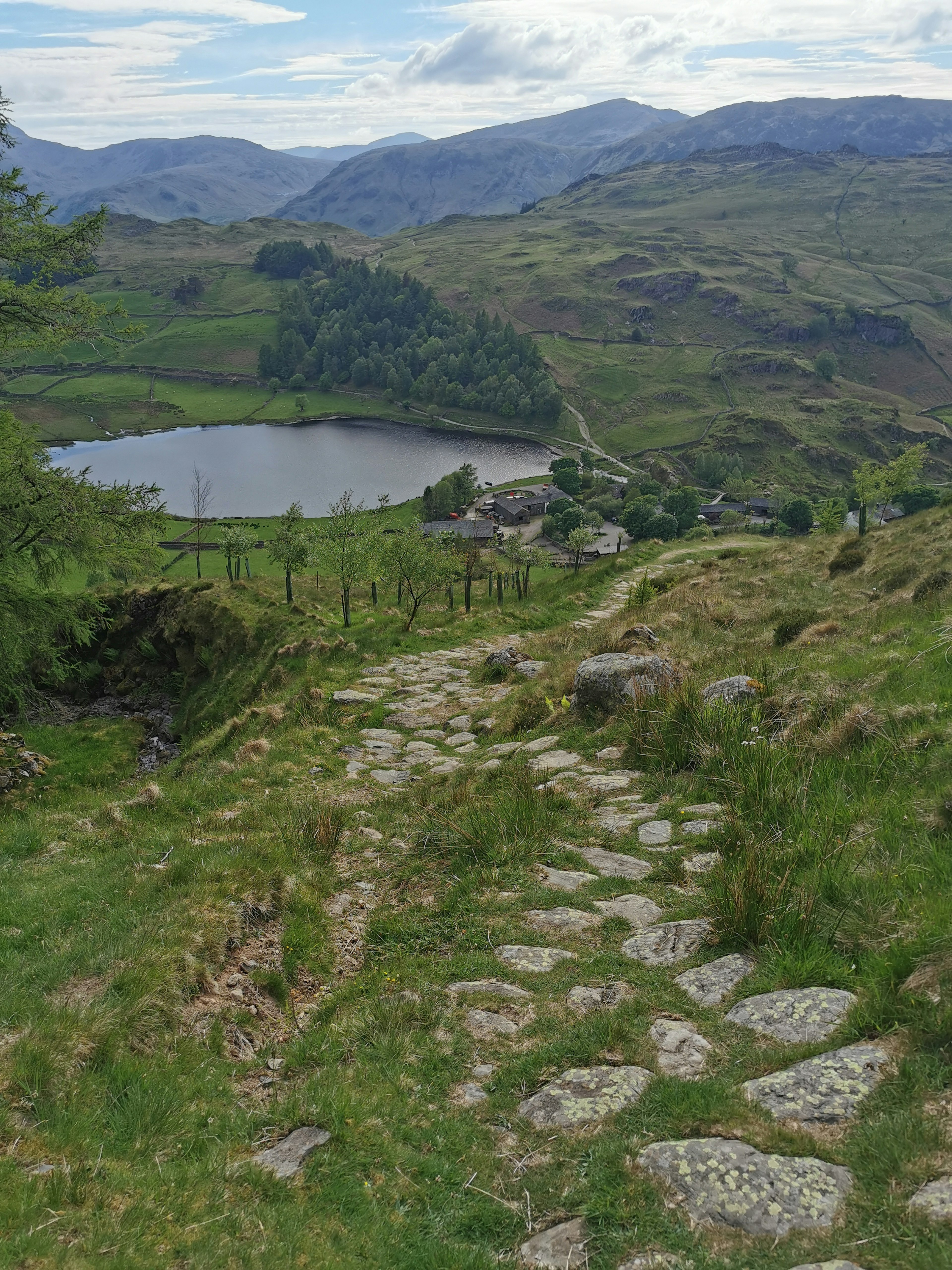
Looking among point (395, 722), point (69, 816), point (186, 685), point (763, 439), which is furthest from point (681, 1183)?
point (763, 439)

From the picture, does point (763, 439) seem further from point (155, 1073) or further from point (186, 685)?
point (155, 1073)

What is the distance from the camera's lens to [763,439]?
197875 mm

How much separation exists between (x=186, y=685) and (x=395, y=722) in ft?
60.4

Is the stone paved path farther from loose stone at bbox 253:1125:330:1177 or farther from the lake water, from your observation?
the lake water

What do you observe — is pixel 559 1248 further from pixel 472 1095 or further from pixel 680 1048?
pixel 680 1048

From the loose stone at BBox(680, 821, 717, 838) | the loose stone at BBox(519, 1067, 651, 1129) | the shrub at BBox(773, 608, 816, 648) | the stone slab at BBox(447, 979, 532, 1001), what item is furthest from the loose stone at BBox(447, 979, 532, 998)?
the shrub at BBox(773, 608, 816, 648)

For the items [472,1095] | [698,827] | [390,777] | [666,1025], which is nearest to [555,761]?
[390,777]

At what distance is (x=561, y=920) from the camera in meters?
9.13

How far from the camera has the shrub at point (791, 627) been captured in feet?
57.7

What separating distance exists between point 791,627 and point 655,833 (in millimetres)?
9435

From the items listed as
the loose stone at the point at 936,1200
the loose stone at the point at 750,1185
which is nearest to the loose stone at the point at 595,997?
the loose stone at the point at 750,1185

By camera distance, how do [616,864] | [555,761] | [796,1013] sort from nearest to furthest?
[796,1013] → [616,864] → [555,761]

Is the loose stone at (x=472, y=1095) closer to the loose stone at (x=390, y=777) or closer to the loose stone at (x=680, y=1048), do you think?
the loose stone at (x=680, y=1048)

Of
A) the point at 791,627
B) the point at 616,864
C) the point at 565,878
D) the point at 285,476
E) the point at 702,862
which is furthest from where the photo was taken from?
the point at 285,476
